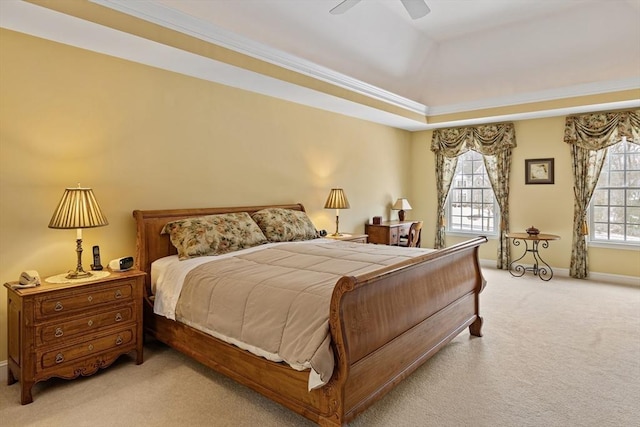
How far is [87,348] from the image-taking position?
2705 mm

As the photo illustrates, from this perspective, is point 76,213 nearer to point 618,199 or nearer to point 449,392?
point 449,392

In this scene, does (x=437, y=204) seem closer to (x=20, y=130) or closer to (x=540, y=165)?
(x=540, y=165)

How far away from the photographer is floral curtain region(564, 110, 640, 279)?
5406 millimetres

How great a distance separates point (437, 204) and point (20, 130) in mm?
6345

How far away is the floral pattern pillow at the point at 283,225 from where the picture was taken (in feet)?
13.4

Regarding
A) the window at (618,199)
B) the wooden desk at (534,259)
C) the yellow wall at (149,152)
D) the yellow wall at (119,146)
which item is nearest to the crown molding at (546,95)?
the yellow wall at (149,152)

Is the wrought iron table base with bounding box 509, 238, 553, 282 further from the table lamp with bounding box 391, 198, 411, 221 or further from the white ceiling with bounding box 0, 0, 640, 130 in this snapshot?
the white ceiling with bounding box 0, 0, 640, 130

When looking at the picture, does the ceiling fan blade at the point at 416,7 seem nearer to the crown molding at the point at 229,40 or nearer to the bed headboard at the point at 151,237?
the crown molding at the point at 229,40

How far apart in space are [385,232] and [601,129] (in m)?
3.40

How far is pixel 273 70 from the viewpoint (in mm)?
3848

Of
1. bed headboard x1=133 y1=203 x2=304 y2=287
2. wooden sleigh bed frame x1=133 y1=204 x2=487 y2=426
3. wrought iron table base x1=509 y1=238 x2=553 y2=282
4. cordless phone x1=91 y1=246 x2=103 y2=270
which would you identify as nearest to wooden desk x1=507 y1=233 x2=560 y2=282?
wrought iron table base x1=509 y1=238 x2=553 y2=282

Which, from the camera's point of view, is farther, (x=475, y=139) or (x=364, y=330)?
(x=475, y=139)

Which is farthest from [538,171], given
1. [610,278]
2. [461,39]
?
[461,39]


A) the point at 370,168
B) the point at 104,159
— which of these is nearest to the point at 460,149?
the point at 370,168
